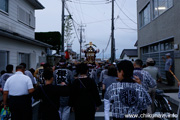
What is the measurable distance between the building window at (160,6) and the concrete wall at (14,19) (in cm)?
1034

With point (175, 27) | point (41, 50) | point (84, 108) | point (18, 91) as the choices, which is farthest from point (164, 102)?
point (41, 50)

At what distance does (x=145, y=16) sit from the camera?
1541 cm

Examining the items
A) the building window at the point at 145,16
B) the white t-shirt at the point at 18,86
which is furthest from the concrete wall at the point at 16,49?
the building window at the point at 145,16

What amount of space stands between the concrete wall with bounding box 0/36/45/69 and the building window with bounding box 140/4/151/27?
10.4 m

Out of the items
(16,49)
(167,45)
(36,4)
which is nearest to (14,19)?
(16,49)

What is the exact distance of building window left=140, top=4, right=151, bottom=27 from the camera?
14359mm

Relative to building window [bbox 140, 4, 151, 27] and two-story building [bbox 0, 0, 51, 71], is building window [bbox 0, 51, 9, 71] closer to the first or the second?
two-story building [bbox 0, 0, 51, 71]

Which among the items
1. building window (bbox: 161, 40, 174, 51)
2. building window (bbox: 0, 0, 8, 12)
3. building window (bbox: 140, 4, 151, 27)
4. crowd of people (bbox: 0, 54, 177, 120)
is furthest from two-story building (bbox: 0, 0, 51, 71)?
building window (bbox: 140, 4, 151, 27)

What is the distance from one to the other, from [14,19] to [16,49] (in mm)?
2300

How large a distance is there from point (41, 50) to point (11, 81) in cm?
1258

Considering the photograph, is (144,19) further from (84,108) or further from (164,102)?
(84,108)

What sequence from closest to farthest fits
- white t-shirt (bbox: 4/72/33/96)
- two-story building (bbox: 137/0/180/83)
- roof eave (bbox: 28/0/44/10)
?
white t-shirt (bbox: 4/72/33/96)
two-story building (bbox: 137/0/180/83)
roof eave (bbox: 28/0/44/10)

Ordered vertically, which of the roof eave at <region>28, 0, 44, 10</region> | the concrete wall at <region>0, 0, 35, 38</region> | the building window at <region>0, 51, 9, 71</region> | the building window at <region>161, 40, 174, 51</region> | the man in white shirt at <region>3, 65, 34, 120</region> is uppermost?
the roof eave at <region>28, 0, 44, 10</region>

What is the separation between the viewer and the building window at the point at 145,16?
14.4 meters
